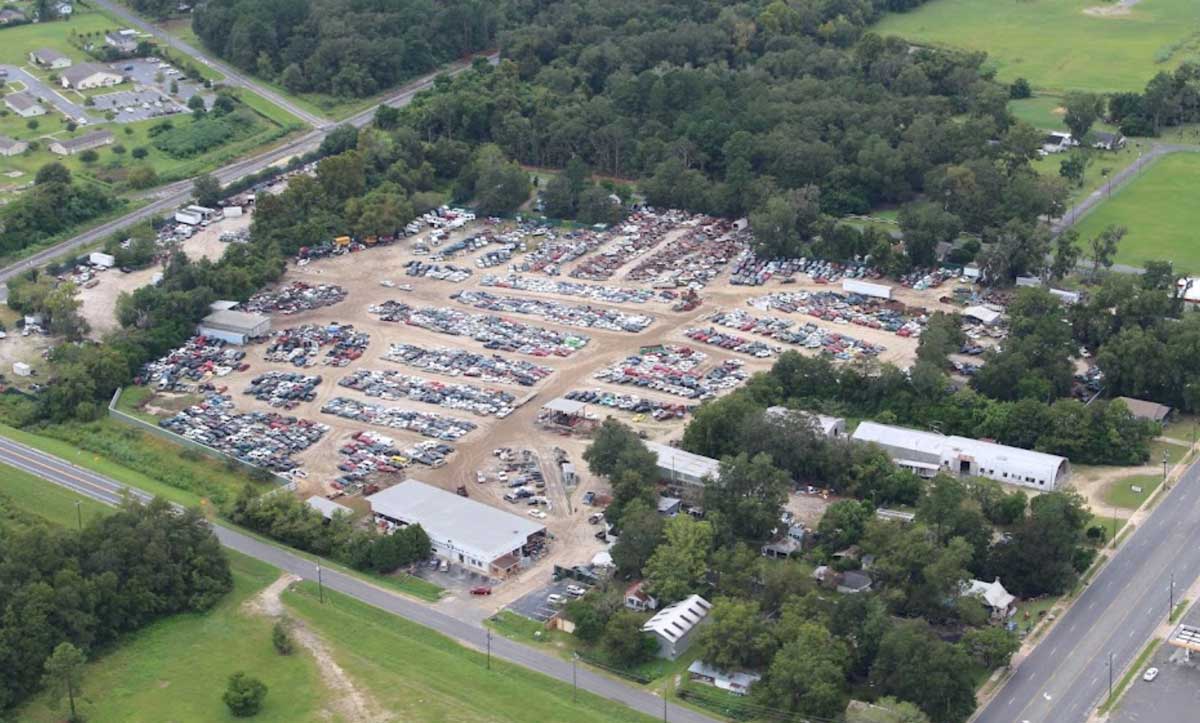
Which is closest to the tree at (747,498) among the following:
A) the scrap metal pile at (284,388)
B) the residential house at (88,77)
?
the scrap metal pile at (284,388)

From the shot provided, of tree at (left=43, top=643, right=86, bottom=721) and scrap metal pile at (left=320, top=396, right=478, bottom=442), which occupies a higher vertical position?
tree at (left=43, top=643, right=86, bottom=721)

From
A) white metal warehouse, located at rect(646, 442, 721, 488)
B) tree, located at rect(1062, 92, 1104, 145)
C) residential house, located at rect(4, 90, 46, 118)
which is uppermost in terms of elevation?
tree, located at rect(1062, 92, 1104, 145)

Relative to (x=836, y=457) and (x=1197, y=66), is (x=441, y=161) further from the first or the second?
(x=1197, y=66)

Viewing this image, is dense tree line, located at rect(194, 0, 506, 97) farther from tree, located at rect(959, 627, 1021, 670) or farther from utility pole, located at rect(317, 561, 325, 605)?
tree, located at rect(959, 627, 1021, 670)

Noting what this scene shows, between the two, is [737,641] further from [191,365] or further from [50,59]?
[50,59]

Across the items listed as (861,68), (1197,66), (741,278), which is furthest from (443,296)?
(1197,66)

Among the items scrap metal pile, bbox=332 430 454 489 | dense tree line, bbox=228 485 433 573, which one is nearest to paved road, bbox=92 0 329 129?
scrap metal pile, bbox=332 430 454 489
